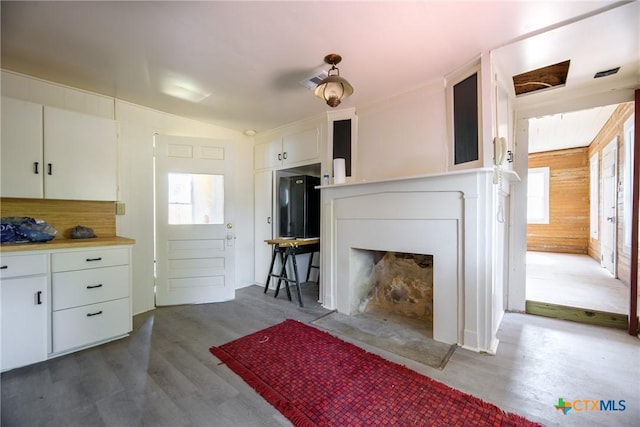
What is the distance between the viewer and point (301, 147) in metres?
3.51

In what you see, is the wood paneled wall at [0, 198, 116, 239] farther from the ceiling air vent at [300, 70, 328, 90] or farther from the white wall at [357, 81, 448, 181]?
the white wall at [357, 81, 448, 181]

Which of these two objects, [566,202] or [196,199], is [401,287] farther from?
[566,202]

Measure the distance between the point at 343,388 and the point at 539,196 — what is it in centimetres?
758

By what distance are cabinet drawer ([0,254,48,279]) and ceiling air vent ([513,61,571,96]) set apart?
4.30 meters

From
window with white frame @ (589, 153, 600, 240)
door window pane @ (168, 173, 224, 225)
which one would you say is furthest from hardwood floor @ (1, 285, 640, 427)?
window with white frame @ (589, 153, 600, 240)

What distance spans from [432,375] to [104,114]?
3865 mm

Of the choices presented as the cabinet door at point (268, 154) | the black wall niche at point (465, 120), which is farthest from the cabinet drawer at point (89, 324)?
the black wall niche at point (465, 120)

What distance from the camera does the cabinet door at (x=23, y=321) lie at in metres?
1.82

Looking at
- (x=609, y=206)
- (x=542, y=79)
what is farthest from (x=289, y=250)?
(x=609, y=206)

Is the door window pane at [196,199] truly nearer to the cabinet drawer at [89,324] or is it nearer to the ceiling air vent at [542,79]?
the cabinet drawer at [89,324]

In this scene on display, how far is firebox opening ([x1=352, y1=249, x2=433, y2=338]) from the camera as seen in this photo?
9.28ft

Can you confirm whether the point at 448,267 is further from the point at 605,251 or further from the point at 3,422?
the point at 605,251

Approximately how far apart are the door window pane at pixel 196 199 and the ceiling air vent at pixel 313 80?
5.57ft

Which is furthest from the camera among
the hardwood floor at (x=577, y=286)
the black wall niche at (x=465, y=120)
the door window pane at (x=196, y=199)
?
the door window pane at (x=196, y=199)
